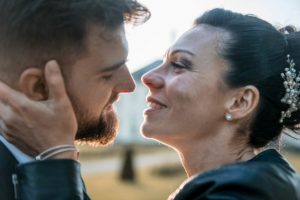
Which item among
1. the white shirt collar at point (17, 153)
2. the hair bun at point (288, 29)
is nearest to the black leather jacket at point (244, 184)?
the white shirt collar at point (17, 153)

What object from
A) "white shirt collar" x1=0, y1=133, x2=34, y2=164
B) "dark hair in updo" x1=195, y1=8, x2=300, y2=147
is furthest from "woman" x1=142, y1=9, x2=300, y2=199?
"white shirt collar" x1=0, y1=133, x2=34, y2=164

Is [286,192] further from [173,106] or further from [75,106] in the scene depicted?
[75,106]

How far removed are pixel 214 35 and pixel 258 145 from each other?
0.67 metres

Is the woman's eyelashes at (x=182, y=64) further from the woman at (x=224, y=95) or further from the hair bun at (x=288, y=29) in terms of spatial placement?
the hair bun at (x=288, y=29)

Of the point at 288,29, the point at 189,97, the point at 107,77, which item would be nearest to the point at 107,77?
the point at 107,77

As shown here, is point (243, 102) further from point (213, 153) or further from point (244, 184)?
point (244, 184)

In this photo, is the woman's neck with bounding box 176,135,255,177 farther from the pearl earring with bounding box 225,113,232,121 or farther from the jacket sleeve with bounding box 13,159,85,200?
the jacket sleeve with bounding box 13,159,85,200

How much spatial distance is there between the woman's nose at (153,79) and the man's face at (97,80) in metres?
0.27

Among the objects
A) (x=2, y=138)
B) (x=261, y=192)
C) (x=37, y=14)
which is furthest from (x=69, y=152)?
(x=261, y=192)

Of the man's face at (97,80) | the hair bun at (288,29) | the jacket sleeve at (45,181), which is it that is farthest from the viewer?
the hair bun at (288,29)

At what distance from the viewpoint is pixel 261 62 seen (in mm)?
3217

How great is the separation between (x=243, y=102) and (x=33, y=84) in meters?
1.18

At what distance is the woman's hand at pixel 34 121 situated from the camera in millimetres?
2594

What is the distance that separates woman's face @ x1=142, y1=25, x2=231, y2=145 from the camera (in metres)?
3.19
